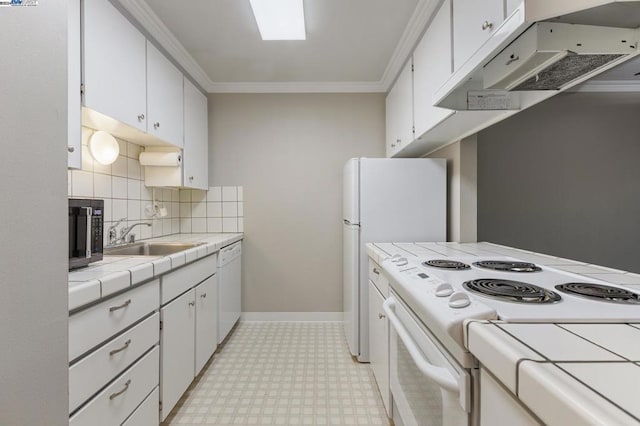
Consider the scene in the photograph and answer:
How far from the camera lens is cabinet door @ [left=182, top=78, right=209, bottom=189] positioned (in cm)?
262

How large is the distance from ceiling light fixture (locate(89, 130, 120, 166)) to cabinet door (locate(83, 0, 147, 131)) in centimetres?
22

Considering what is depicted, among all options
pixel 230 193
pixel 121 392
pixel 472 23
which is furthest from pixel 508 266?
pixel 230 193

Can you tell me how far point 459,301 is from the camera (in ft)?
2.61

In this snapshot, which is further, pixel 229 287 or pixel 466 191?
pixel 229 287

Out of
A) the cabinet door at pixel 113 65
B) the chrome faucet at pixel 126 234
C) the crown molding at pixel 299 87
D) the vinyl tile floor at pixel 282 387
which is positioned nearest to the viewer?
the cabinet door at pixel 113 65

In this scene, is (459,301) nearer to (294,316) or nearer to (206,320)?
(206,320)

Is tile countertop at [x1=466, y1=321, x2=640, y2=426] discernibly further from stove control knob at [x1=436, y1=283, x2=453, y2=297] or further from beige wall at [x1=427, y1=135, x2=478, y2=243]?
beige wall at [x1=427, y1=135, x2=478, y2=243]

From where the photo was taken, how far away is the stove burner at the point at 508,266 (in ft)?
4.03

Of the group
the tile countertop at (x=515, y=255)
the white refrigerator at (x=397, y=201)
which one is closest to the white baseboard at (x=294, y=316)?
the white refrigerator at (x=397, y=201)

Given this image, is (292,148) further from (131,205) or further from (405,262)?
(405,262)

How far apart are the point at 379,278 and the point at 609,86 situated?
2.87 meters

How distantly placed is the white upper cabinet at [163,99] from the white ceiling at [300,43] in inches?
6.1

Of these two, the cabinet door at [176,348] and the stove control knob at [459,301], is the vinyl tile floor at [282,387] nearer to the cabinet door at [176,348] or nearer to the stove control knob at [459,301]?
the cabinet door at [176,348]

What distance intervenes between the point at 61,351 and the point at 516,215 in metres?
3.21
